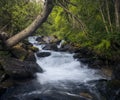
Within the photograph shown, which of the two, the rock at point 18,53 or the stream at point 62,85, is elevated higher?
the rock at point 18,53

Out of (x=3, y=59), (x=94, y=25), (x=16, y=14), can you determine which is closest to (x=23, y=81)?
(x=3, y=59)

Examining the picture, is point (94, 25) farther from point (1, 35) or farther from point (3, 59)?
point (1, 35)

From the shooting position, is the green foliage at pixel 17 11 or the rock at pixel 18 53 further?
the rock at pixel 18 53

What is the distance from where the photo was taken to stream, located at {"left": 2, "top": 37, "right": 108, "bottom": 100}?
10234mm

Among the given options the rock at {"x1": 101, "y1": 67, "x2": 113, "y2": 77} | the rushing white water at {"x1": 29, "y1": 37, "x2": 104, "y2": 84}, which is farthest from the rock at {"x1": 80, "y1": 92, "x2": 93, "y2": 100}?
the rock at {"x1": 101, "y1": 67, "x2": 113, "y2": 77}

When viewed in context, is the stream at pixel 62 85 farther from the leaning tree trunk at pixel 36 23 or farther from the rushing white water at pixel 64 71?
the leaning tree trunk at pixel 36 23

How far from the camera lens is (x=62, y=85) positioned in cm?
1216

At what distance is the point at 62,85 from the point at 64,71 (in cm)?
346

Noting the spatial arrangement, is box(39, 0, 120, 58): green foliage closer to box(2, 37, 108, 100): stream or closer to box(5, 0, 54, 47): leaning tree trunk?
box(2, 37, 108, 100): stream

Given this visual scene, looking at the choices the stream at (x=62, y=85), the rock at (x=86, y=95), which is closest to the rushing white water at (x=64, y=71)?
the stream at (x=62, y=85)

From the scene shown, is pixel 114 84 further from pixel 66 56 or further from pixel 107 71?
pixel 66 56

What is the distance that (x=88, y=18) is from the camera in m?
17.7

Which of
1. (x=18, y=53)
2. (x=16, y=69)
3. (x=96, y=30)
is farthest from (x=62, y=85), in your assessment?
(x=96, y=30)

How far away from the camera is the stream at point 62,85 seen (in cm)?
1023
